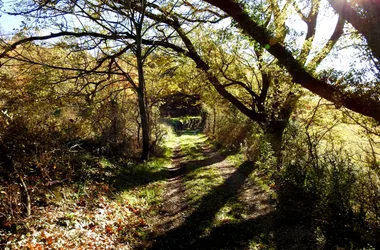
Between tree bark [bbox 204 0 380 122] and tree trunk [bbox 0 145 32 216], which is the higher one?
tree bark [bbox 204 0 380 122]

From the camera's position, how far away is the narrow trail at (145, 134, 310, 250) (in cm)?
578

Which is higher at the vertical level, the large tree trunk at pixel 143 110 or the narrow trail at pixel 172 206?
the large tree trunk at pixel 143 110

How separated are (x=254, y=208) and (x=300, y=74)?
418cm

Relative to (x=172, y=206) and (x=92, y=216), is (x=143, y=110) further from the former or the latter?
(x=92, y=216)

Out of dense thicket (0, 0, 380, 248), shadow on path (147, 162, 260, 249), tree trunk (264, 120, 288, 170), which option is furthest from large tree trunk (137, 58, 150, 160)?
tree trunk (264, 120, 288, 170)

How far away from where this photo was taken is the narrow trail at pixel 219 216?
5.78m

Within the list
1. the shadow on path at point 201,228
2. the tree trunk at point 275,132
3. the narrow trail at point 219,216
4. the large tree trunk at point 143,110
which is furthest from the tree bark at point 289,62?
the large tree trunk at point 143,110

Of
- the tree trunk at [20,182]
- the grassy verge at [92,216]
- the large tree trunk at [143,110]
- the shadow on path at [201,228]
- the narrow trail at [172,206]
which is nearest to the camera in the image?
the grassy verge at [92,216]

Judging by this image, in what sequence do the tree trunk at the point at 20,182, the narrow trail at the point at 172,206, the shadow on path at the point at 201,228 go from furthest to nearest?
the narrow trail at the point at 172,206 < the shadow on path at the point at 201,228 < the tree trunk at the point at 20,182

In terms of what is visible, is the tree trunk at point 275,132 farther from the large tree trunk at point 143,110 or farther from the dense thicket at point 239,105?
the large tree trunk at point 143,110

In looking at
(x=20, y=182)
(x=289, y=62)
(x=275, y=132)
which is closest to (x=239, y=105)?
(x=275, y=132)

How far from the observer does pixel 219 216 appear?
717 cm

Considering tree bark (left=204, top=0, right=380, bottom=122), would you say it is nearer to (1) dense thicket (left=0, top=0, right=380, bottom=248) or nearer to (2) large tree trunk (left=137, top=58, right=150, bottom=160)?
(1) dense thicket (left=0, top=0, right=380, bottom=248)

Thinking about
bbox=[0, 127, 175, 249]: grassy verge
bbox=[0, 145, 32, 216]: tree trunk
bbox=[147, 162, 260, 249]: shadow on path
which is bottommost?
bbox=[147, 162, 260, 249]: shadow on path
